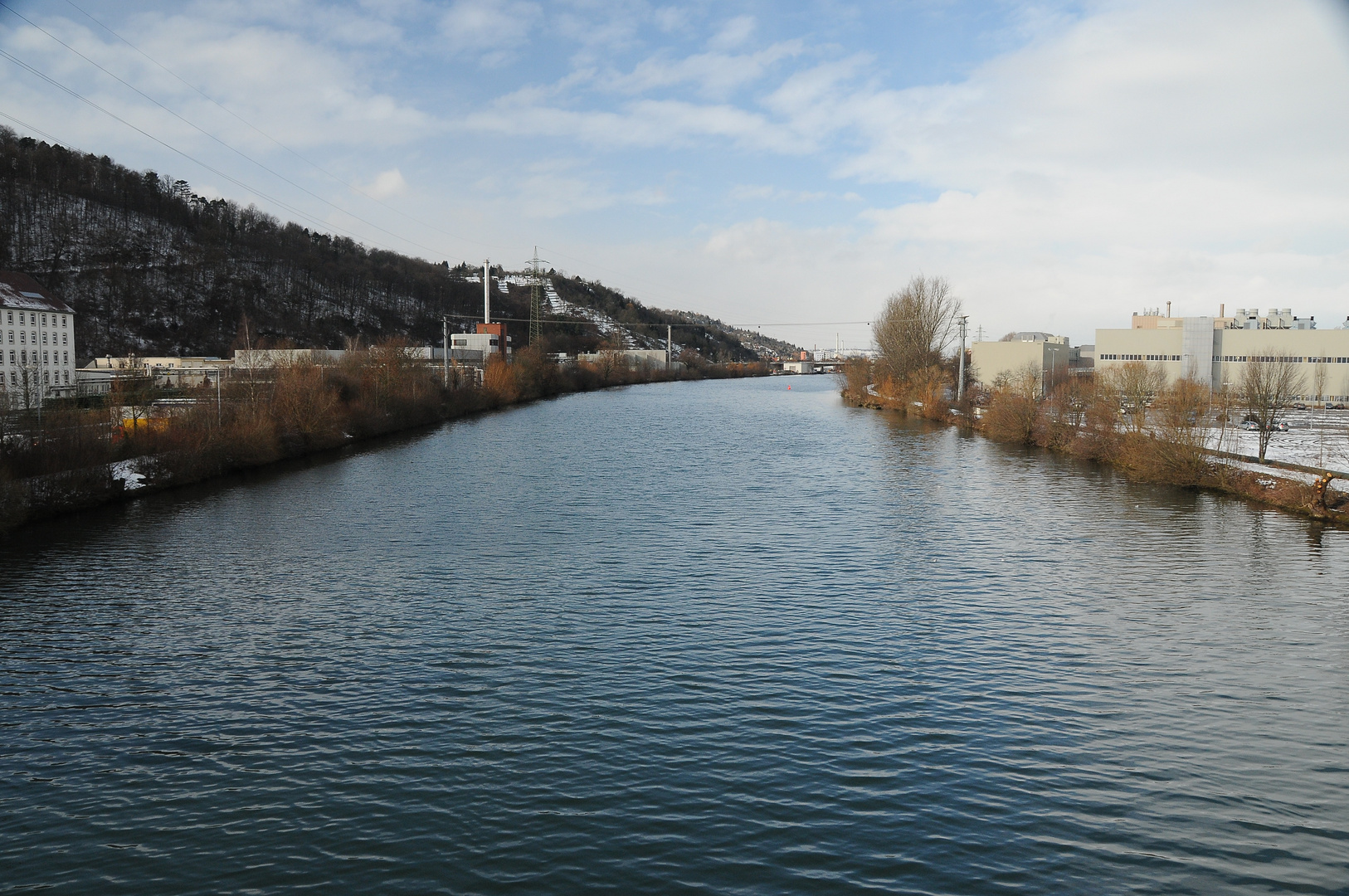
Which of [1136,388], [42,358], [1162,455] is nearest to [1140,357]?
[1136,388]

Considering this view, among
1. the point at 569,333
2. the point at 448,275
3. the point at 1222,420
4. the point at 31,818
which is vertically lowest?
the point at 31,818

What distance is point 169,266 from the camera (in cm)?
11181

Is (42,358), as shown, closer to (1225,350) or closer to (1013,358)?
(1013,358)

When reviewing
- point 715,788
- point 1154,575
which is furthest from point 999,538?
point 715,788

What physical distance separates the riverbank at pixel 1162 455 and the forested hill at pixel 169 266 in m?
73.9

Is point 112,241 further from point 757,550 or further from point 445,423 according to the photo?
point 757,550

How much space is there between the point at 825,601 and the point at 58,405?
83.9 ft

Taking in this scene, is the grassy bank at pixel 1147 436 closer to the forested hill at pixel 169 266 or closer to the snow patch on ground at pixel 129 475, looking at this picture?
the snow patch on ground at pixel 129 475

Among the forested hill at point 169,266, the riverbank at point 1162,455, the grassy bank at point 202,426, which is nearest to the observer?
the grassy bank at point 202,426

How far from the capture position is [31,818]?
855cm

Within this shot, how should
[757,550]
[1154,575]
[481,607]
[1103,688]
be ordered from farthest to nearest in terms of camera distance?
[757,550]
[1154,575]
[481,607]
[1103,688]

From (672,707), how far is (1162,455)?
2572 centimetres

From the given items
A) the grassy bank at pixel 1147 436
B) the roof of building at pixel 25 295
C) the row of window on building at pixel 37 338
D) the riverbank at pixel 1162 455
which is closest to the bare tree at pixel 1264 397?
the grassy bank at pixel 1147 436

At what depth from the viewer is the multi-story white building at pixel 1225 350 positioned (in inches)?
2557
